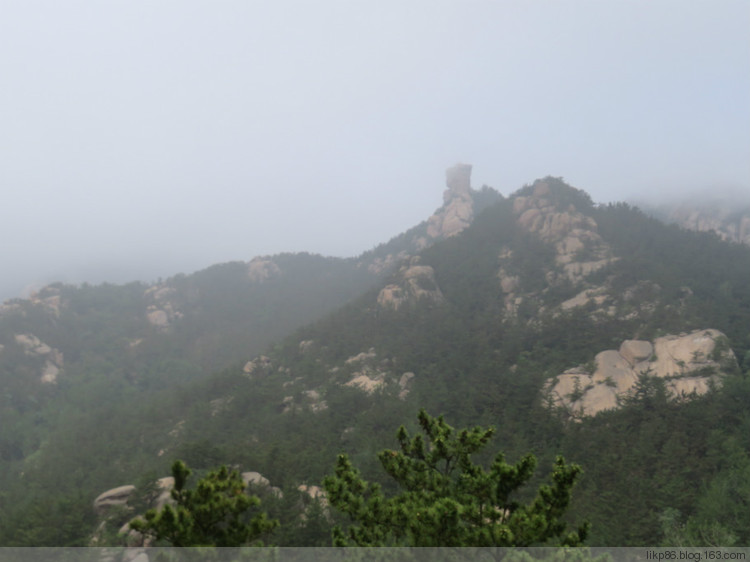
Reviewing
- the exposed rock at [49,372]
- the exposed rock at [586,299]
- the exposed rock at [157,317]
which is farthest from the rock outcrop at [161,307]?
the exposed rock at [586,299]

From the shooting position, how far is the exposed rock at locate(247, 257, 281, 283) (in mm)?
104787

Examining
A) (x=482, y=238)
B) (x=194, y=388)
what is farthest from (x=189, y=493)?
(x=482, y=238)

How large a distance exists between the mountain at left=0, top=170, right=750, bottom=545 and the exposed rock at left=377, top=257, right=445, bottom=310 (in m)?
0.36

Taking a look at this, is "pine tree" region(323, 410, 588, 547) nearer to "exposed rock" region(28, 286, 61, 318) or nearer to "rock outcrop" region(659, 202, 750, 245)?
"rock outcrop" region(659, 202, 750, 245)

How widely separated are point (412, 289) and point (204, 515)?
48512 millimetres

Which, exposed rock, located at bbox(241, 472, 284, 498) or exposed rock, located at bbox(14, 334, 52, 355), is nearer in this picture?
exposed rock, located at bbox(241, 472, 284, 498)

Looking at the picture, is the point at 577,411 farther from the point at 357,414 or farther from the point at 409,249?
the point at 409,249

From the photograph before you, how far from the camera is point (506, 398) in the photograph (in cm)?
2958

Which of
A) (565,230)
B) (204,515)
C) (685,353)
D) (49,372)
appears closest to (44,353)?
(49,372)

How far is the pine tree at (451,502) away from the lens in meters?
6.50

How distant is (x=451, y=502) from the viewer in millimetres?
6531

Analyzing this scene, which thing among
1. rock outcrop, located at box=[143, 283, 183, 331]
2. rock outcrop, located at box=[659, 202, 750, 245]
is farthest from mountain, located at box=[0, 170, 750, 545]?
rock outcrop, located at box=[659, 202, 750, 245]

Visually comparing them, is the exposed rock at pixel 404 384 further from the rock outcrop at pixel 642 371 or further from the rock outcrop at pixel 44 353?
the rock outcrop at pixel 44 353

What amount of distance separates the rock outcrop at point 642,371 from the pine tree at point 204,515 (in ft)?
86.6
